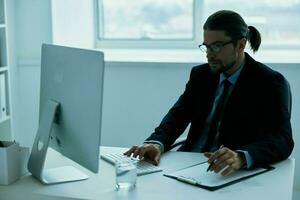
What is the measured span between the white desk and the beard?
560mm

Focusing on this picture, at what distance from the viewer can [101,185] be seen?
5.37 feet

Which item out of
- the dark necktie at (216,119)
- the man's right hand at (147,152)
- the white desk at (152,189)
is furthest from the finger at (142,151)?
the dark necktie at (216,119)

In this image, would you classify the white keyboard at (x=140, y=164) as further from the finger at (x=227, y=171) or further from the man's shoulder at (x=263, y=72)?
the man's shoulder at (x=263, y=72)

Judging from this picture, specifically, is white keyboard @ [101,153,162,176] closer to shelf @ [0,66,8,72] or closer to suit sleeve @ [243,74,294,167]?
suit sleeve @ [243,74,294,167]

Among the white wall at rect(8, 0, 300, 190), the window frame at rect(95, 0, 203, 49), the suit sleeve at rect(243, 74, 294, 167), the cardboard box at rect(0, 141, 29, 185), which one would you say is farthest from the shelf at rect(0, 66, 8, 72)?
the suit sleeve at rect(243, 74, 294, 167)

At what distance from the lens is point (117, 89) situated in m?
3.31

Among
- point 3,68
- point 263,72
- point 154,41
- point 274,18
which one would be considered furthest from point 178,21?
point 263,72

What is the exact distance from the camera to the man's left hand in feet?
5.52

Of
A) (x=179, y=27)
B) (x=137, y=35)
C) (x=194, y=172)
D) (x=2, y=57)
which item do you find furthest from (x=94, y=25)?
(x=194, y=172)

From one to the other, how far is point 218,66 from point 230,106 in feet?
0.61

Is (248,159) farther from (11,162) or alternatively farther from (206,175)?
(11,162)

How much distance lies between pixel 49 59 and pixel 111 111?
1618mm

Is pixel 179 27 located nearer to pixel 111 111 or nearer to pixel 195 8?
pixel 195 8

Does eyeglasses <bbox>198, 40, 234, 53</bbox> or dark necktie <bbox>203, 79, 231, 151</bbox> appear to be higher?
eyeglasses <bbox>198, 40, 234, 53</bbox>
